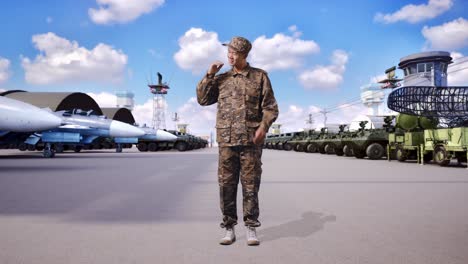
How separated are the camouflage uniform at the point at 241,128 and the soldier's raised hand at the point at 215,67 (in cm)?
10

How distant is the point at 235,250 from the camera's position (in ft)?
9.84

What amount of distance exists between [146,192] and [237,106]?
3687 mm

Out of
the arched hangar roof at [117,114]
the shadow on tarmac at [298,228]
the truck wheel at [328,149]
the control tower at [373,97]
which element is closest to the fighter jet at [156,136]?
the truck wheel at [328,149]

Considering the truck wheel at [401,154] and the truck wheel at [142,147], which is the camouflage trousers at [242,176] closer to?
the truck wheel at [401,154]

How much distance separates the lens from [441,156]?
1280 centimetres

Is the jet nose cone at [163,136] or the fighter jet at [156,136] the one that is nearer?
the fighter jet at [156,136]

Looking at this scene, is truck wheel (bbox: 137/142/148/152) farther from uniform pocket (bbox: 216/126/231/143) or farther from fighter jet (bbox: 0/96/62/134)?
uniform pocket (bbox: 216/126/231/143)

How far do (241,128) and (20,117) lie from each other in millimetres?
9661

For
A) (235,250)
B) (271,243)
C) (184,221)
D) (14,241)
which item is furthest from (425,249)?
(14,241)

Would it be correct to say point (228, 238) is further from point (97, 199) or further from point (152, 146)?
point (152, 146)

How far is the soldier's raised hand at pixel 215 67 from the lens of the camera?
327cm

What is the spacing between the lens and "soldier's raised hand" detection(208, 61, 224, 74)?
3.27 meters

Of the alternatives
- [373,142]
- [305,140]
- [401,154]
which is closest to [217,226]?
[401,154]

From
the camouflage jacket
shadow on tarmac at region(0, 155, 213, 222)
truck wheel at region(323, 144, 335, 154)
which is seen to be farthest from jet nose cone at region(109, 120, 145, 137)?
the camouflage jacket
